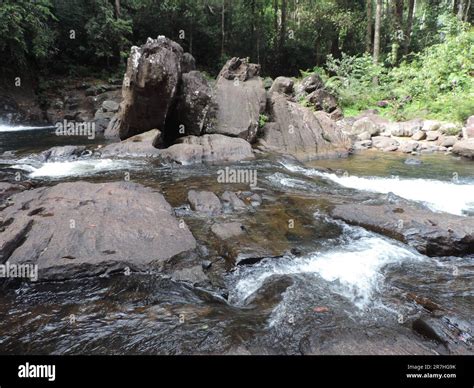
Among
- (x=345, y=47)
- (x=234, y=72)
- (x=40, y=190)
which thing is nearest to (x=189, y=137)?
(x=234, y=72)

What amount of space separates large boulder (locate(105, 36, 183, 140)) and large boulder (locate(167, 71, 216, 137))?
0.43 metres

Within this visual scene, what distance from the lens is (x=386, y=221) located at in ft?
18.9

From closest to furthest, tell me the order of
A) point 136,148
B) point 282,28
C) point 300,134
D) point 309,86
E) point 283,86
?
1. point 136,148
2. point 300,134
3. point 283,86
4. point 309,86
5. point 282,28

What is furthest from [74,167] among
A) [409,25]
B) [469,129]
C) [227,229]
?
[409,25]

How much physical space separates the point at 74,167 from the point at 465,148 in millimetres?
13020

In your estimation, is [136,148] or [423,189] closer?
[423,189]

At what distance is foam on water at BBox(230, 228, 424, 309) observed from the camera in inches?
163

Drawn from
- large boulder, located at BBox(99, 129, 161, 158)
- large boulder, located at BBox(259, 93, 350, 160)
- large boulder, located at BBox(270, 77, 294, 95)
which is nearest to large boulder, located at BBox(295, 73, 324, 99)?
large boulder, located at BBox(270, 77, 294, 95)

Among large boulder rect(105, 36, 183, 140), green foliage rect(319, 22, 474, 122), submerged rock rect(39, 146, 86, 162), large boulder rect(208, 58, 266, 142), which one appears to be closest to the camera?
submerged rock rect(39, 146, 86, 162)

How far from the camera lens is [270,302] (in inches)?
153

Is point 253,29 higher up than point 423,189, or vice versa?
point 253,29

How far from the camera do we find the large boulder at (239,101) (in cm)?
1275

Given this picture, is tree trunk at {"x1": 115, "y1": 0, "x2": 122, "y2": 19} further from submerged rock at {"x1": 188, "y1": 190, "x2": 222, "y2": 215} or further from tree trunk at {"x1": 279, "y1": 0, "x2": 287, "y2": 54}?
submerged rock at {"x1": 188, "y1": 190, "x2": 222, "y2": 215}

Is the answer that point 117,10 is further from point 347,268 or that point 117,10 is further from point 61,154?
point 347,268
